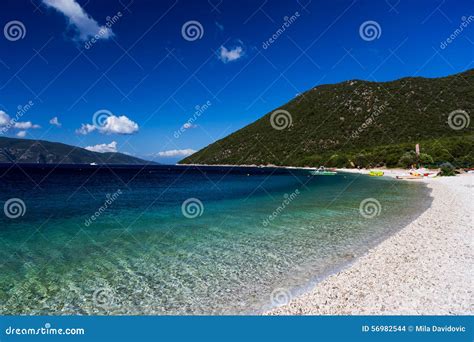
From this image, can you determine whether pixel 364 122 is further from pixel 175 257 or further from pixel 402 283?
pixel 402 283

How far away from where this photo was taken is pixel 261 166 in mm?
183500

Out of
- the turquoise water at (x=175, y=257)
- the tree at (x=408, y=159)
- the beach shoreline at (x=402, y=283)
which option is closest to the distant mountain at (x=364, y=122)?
the tree at (x=408, y=159)

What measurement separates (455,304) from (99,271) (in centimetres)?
1180

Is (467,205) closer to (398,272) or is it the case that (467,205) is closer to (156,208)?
(398,272)

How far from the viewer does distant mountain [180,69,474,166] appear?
12419cm

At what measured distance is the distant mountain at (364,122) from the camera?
124 metres

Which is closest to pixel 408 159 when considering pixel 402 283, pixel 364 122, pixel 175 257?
pixel 364 122

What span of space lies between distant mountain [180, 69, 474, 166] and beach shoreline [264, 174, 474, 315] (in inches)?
3744

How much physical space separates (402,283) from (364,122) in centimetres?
15295

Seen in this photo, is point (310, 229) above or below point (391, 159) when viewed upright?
below

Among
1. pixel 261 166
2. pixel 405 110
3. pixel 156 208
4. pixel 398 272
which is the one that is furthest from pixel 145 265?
pixel 261 166

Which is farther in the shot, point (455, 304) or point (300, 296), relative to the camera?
point (300, 296)

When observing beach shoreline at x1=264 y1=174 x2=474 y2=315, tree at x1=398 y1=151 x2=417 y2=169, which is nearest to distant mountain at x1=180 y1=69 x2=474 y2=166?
tree at x1=398 y1=151 x2=417 y2=169

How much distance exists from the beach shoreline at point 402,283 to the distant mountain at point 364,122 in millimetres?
95090
